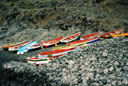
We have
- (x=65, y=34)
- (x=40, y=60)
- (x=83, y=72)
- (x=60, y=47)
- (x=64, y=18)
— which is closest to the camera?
(x=83, y=72)

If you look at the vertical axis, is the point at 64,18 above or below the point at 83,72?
below

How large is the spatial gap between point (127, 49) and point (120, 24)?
17862 millimetres

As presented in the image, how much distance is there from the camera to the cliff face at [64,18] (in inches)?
1112

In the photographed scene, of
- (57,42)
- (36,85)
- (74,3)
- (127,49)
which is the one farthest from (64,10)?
(36,85)

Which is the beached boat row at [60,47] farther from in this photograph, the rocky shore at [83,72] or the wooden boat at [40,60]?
the rocky shore at [83,72]

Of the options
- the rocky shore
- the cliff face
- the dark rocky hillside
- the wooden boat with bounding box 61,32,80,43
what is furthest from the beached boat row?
the rocky shore

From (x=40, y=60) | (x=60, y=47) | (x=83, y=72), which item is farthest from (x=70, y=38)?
(x=83, y=72)

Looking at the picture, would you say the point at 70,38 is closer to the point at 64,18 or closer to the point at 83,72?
the point at 64,18

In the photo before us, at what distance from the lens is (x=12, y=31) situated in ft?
107

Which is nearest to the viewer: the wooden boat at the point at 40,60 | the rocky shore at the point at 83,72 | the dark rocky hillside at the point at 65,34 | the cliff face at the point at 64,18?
the rocky shore at the point at 83,72

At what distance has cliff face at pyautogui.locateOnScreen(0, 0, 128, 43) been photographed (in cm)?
2823

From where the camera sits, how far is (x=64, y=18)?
30.9 meters

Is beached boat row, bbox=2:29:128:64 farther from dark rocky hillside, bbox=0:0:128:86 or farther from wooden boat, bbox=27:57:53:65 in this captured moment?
dark rocky hillside, bbox=0:0:128:86

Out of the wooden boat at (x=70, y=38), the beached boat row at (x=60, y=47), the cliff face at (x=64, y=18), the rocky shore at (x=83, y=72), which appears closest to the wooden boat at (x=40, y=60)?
the beached boat row at (x=60, y=47)
